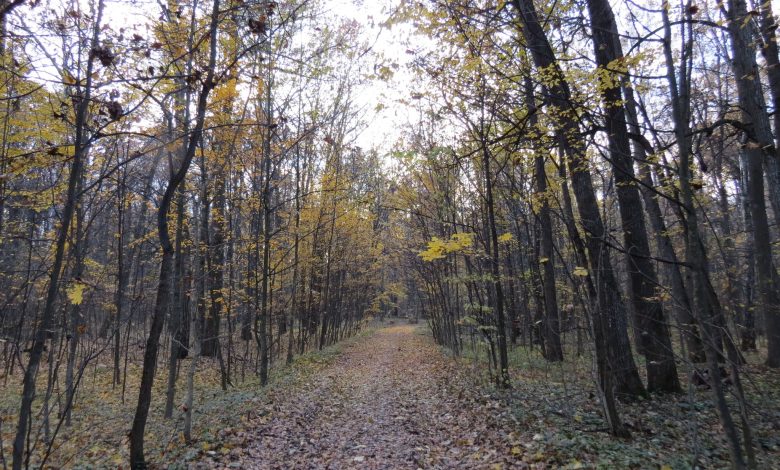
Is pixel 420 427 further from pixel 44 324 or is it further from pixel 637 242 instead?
pixel 44 324

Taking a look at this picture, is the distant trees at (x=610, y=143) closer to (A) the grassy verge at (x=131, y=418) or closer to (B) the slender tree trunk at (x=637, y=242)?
(B) the slender tree trunk at (x=637, y=242)

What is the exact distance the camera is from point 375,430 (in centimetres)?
696

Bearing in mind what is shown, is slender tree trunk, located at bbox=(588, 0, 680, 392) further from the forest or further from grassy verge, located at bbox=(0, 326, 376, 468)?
grassy verge, located at bbox=(0, 326, 376, 468)

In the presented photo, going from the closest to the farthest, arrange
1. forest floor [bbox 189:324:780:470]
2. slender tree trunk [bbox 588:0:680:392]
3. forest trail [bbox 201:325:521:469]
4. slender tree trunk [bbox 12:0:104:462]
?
1. slender tree trunk [bbox 12:0:104:462]
2. forest floor [bbox 189:324:780:470]
3. forest trail [bbox 201:325:521:469]
4. slender tree trunk [bbox 588:0:680:392]

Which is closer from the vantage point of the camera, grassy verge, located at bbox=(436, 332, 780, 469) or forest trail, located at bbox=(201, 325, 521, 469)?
grassy verge, located at bbox=(436, 332, 780, 469)

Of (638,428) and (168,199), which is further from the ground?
(168,199)

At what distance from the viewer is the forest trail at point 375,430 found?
17.9 ft

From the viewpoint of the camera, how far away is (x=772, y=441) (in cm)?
514

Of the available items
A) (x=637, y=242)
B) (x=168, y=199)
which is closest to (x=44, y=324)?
(x=168, y=199)

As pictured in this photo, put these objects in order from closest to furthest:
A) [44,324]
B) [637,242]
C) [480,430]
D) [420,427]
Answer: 1. [44,324]
2. [480,430]
3. [420,427]
4. [637,242]

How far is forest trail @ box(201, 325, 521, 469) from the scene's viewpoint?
17.9 ft

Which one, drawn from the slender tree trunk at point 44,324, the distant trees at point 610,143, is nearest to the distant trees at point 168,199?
the slender tree trunk at point 44,324

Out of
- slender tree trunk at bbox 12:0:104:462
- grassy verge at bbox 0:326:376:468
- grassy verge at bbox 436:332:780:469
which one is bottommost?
grassy verge at bbox 0:326:376:468

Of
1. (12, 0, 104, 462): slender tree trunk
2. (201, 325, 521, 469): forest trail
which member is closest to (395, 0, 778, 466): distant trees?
(201, 325, 521, 469): forest trail
